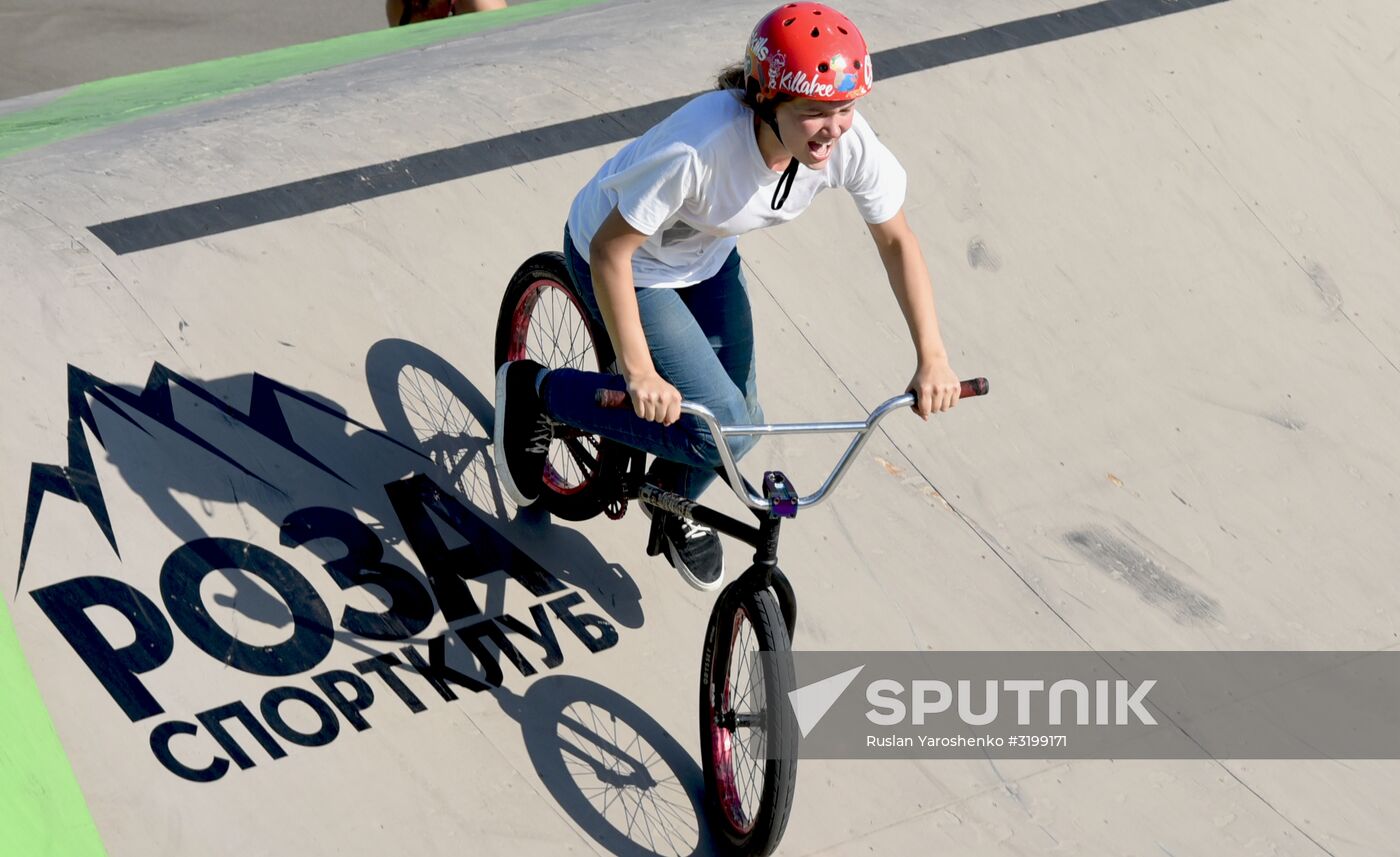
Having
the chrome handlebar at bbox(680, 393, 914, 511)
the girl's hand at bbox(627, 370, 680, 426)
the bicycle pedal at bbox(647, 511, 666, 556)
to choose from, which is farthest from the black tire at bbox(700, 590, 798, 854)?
the girl's hand at bbox(627, 370, 680, 426)

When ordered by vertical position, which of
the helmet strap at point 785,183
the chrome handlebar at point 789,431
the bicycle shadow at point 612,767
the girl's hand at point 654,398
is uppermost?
the helmet strap at point 785,183

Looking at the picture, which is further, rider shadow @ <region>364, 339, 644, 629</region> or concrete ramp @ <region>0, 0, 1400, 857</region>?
rider shadow @ <region>364, 339, 644, 629</region>

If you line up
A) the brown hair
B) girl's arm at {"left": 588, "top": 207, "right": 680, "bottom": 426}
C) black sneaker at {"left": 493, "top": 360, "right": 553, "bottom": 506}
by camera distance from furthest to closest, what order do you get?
black sneaker at {"left": 493, "top": 360, "right": 553, "bottom": 506}
girl's arm at {"left": 588, "top": 207, "right": 680, "bottom": 426}
the brown hair

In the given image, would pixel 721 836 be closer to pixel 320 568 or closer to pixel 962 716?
pixel 962 716

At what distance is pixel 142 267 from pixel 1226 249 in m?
4.20

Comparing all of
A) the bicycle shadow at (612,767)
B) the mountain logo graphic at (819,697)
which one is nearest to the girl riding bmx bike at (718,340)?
the bicycle shadow at (612,767)

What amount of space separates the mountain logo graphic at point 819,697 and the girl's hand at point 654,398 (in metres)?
1.37

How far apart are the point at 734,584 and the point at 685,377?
1.80ft

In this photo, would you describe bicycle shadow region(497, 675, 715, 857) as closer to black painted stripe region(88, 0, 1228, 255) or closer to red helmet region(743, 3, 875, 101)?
red helmet region(743, 3, 875, 101)

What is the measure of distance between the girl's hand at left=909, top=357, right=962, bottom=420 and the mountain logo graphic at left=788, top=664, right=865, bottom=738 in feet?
4.20

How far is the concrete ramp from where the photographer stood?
4094 millimetres

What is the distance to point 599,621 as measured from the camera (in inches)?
179

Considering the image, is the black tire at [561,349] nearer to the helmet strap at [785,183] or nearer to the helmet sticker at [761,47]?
the helmet strap at [785,183]

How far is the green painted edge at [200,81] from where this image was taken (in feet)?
20.9
